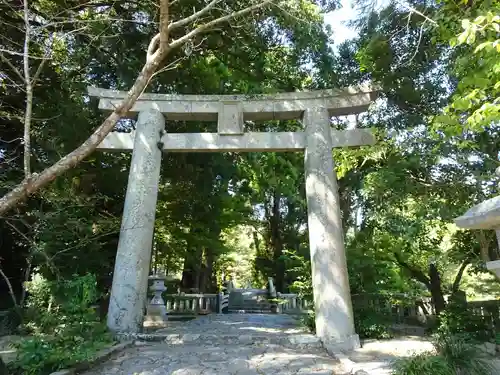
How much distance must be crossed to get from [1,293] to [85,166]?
5217 mm

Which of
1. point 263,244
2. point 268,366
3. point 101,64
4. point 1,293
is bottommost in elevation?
point 268,366

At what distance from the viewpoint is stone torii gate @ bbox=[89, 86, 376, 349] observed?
6.45m

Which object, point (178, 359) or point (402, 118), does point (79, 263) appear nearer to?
point (178, 359)

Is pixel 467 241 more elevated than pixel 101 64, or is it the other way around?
pixel 101 64

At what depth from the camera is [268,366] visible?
485cm

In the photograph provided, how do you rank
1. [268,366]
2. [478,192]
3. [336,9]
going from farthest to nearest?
[336,9] < [478,192] < [268,366]

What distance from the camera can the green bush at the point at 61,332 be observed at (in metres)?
4.10

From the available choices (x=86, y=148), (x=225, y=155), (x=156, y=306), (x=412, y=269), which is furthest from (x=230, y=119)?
(x=412, y=269)

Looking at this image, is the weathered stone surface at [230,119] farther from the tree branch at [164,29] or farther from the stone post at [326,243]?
the tree branch at [164,29]

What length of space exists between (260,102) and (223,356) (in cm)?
502

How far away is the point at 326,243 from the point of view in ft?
21.8

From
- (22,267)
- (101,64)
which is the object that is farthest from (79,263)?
(101,64)

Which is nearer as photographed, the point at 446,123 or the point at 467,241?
the point at 446,123

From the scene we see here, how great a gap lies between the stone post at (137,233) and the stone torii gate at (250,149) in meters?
0.02
